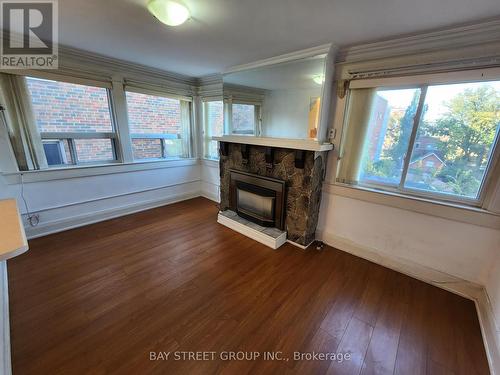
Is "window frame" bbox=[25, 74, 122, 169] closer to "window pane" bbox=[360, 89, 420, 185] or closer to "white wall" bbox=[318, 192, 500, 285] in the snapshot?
"white wall" bbox=[318, 192, 500, 285]

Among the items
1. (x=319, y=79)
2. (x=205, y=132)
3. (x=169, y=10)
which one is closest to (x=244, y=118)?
(x=319, y=79)

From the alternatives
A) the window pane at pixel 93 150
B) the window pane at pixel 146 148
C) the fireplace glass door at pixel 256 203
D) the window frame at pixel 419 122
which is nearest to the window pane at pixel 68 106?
the window pane at pixel 93 150

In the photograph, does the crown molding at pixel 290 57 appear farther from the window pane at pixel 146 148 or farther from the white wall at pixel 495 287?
the white wall at pixel 495 287

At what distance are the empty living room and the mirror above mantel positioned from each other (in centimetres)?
2

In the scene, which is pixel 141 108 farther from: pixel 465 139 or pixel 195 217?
pixel 465 139

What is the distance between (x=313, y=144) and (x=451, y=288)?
1.89 m

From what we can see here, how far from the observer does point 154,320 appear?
159 cm

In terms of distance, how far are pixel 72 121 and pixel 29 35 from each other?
918mm

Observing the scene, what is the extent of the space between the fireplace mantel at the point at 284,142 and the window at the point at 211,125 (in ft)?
3.19

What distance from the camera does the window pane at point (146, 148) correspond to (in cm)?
345

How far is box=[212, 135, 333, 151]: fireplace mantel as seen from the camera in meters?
2.20

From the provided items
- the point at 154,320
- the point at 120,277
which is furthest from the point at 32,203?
the point at 154,320

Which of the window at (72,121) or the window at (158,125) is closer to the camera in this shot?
the window at (72,121)

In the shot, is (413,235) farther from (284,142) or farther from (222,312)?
(222,312)
